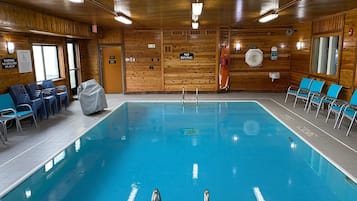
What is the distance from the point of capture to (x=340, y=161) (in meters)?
4.18

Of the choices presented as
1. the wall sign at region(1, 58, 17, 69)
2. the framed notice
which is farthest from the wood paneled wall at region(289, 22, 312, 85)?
the wall sign at region(1, 58, 17, 69)

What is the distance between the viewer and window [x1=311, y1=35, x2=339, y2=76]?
7495 millimetres

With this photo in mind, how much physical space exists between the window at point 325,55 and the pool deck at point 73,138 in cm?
118

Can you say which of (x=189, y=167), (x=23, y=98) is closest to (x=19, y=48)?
(x=23, y=98)

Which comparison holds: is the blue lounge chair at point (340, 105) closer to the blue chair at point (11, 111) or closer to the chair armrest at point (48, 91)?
the blue chair at point (11, 111)

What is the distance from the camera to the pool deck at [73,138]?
4051 mm

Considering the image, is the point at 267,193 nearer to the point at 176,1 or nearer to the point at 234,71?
the point at 176,1

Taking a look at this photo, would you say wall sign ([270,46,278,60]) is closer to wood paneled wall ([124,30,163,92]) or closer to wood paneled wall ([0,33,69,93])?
wood paneled wall ([124,30,163,92])

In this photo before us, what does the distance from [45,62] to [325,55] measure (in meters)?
8.23

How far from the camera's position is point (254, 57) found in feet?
34.6

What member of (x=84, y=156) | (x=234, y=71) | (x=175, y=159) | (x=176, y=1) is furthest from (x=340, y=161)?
(x=234, y=71)

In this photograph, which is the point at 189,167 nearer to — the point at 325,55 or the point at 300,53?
the point at 325,55

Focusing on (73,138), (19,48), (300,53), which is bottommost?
(73,138)

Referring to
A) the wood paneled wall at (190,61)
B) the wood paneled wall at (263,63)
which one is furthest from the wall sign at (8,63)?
the wood paneled wall at (263,63)
